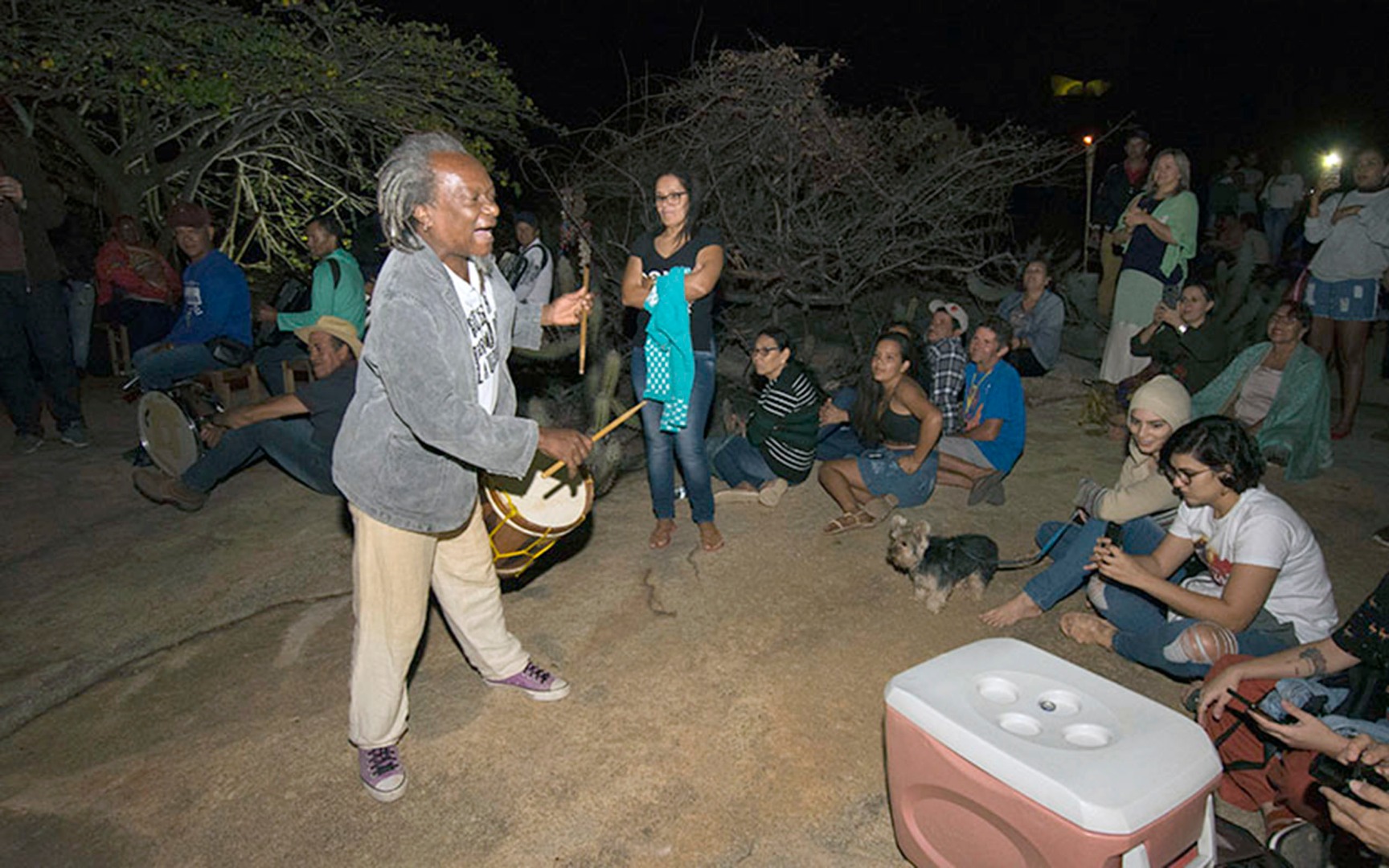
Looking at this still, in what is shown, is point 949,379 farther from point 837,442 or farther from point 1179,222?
point 1179,222

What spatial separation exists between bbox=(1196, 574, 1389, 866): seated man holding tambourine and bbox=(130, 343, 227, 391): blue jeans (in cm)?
614

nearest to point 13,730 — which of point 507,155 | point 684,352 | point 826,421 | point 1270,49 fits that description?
point 684,352

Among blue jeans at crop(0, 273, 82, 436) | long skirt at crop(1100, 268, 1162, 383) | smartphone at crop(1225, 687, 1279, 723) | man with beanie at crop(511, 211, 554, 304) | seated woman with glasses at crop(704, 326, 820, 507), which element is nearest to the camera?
smartphone at crop(1225, 687, 1279, 723)

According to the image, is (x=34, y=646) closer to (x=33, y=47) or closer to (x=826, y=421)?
(x=826, y=421)

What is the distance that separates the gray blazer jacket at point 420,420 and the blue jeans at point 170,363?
396cm

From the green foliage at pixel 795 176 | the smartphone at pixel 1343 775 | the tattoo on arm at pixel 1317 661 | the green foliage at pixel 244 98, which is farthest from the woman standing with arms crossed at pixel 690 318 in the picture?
the green foliage at pixel 244 98

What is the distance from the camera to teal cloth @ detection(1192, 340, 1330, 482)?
16.5 ft

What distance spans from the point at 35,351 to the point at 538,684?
17.5 feet

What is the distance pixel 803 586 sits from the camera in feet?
13.1

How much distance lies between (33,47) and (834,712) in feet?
29.0

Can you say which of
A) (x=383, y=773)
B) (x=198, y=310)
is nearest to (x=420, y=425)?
(x=383, y=773)

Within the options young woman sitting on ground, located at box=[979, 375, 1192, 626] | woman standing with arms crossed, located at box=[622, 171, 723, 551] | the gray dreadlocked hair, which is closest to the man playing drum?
the gray dreadlocked hair

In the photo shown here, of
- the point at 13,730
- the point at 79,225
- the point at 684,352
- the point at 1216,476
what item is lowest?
the point at 13,730

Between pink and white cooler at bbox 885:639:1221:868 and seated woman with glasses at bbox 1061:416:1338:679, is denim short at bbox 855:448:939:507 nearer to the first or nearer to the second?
seated woman with glasses at bbox 1061:416:1338:679
